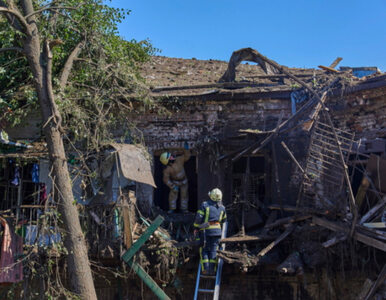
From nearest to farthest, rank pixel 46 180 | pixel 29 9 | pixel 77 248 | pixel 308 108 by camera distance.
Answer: pixel 77 248 < pixel 29 9 < pixel 308 108 < pixel 46 180

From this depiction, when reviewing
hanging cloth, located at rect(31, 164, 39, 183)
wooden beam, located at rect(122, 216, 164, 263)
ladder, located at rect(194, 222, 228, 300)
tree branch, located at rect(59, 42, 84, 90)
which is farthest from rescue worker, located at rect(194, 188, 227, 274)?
hanging cloth, located at rect(31, 164, 39, 183)

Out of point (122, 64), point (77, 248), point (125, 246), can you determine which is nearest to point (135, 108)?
point (122, 64)

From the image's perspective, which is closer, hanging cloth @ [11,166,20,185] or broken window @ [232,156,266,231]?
broken window @ [232,156,266,231]

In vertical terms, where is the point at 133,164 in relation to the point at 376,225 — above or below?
above

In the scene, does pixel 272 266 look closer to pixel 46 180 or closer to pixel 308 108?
pixel 308 108

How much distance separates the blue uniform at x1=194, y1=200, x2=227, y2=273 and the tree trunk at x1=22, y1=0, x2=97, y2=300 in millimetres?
2382

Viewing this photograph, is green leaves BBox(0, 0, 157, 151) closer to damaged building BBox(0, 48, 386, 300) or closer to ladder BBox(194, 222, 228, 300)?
damaged building BBox(0, 48, 386, 300)

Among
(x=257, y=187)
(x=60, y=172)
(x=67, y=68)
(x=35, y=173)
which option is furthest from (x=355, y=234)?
(x=35, y=173)

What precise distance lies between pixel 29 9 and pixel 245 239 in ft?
20.1

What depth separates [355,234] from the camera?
9.60 meters

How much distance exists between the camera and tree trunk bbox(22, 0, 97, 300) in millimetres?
9164

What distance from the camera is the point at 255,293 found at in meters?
11.5

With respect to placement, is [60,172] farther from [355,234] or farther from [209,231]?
[355,234]

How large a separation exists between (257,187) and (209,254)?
2689 mm
